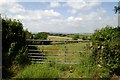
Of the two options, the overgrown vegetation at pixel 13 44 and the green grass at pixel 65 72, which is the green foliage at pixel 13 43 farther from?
the green grass at pixel 65 72

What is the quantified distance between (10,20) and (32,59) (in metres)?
2.39

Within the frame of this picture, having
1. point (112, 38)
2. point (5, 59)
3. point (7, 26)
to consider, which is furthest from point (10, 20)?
point (112, 38)

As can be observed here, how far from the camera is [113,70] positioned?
425 inches

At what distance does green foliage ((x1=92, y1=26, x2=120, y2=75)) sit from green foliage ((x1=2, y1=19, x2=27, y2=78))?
365cm

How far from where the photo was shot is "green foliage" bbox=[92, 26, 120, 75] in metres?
10.8

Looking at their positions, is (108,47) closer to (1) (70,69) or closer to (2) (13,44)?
(1) (70,69)

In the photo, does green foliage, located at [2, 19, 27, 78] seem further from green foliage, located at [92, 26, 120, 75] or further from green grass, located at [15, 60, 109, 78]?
green foliage, located at [92, 26, 120, 75]

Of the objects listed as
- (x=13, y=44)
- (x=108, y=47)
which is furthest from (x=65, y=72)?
(x=13, y=44)

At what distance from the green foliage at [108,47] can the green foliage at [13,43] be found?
3650 millimetres

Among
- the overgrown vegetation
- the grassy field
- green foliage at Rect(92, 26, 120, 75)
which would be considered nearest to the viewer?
the grassy field

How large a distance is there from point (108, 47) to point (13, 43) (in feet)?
15.6

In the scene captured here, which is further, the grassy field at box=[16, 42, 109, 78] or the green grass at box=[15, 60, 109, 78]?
the grassy field at box=[16, 42, 109, 78]

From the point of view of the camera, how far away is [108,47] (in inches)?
434

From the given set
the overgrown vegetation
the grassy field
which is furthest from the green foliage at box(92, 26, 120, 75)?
the overgrown vegetation
